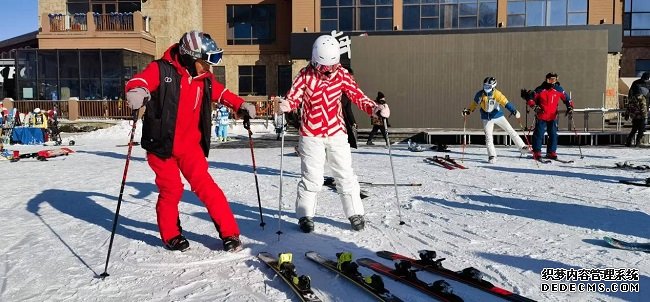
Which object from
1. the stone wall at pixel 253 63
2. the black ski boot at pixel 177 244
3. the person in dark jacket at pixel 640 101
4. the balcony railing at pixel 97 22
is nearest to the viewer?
the black ski boot at pixel 177 244

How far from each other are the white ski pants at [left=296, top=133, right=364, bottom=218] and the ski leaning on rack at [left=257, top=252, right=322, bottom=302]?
3.31 feet

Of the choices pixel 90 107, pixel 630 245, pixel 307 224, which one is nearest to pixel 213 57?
pixel 307 224

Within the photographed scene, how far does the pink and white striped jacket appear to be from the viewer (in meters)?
5.07

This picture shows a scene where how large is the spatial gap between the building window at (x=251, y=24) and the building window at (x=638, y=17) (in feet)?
77.0

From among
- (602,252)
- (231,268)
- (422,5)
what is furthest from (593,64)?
(231,268)

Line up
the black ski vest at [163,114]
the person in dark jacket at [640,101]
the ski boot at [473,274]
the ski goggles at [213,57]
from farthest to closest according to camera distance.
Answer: the person in dark jacket at [640,101] → the ski goggles at [213,57] → the black ski vest at [163,114] → the ski boot at [473,274]

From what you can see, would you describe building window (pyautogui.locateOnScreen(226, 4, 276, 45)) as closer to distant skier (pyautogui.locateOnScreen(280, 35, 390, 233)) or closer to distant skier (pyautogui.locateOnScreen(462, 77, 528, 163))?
distant skier (pyautogui.locateOnScreen(462, 77, 528, 163))

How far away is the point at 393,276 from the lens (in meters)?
3.67

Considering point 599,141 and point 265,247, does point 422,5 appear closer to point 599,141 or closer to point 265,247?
point 599,141

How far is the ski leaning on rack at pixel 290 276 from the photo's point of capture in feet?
10.9

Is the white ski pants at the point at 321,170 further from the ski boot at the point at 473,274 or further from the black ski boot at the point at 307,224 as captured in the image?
the ski boot at the point at 473,274

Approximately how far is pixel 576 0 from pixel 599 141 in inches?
563

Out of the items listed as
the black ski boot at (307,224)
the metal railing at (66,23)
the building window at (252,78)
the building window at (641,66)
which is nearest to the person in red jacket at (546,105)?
the black ski boot at (307,224)

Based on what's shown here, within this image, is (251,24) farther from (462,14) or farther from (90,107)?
(462,14)
